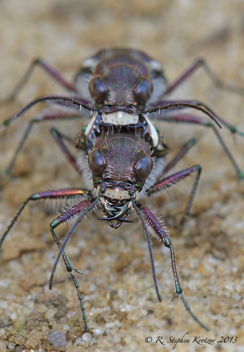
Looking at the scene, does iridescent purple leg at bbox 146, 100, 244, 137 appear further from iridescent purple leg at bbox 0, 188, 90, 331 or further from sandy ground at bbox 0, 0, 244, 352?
iridescent purple leg at bbox 0, 188, 90, 331

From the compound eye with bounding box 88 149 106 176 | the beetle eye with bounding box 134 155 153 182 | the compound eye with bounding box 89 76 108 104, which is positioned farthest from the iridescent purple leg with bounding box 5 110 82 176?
the beetle eye with bounding box 134 155 153 182

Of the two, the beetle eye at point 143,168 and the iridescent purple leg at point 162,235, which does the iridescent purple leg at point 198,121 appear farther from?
the iridescent purple leg at point 162,235

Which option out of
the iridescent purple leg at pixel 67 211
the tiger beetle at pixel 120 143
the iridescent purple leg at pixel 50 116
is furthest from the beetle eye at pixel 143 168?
the iridescent purple leg at pixel 50 116

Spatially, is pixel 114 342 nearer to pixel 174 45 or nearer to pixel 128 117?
pixel 128 117

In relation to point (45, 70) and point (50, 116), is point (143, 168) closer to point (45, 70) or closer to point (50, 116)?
point (50, 116)

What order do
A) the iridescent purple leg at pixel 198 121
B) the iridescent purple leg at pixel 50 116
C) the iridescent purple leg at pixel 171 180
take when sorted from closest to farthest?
the iridescent purple leg at pixel 171 180, the iridescent purple leg at pixel 198 121, the iridescent purple leg at pixel 50 116

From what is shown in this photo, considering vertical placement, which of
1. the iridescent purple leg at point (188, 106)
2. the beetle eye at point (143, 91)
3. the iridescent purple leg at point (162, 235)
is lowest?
the iridescent purple leg at point (162, 235)

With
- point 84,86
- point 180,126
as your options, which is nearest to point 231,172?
point 180,126

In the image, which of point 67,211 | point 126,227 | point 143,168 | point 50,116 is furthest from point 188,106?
point 50,116
